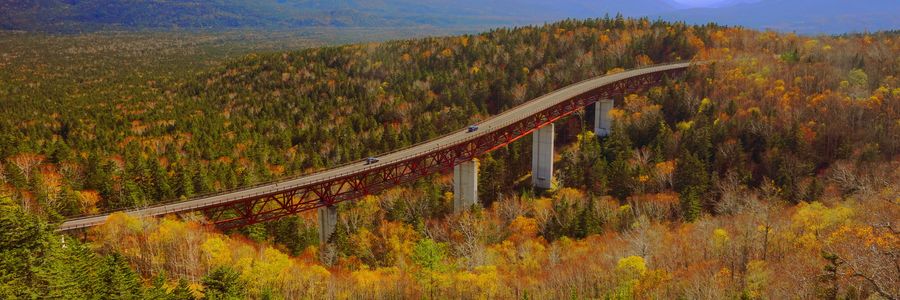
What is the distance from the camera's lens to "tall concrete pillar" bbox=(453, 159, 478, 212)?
7406cm

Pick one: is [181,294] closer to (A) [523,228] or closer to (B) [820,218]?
(A) [523,228]

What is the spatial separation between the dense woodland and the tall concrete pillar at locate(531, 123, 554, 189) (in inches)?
110

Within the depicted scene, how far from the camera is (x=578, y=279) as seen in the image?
4469 centimetres

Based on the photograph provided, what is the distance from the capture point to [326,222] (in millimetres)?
61000

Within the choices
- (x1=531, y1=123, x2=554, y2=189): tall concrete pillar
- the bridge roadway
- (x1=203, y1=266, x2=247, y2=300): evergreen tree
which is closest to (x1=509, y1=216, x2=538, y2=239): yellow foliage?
the bridge roadway

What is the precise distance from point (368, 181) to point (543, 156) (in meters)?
29.9

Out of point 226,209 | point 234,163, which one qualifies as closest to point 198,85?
point 234,163

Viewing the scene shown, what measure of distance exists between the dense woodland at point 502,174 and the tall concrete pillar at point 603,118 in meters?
4.19

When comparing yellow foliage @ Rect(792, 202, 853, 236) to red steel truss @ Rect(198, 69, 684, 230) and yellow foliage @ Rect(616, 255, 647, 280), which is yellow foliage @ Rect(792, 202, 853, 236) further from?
red steel truss @ Rect(198, 69, 684, 230)

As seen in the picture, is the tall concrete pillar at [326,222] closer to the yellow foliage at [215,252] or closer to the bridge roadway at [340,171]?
the bridge roadway at [340,171]

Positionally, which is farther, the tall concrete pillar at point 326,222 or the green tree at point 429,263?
the tall concrete pillar at point 326,222

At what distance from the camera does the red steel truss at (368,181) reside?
55.0 meters

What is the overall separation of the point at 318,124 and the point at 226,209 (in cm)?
5463

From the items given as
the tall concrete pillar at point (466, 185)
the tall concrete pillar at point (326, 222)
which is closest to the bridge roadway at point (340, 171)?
the tall concrete pillar at point (326, 222)
